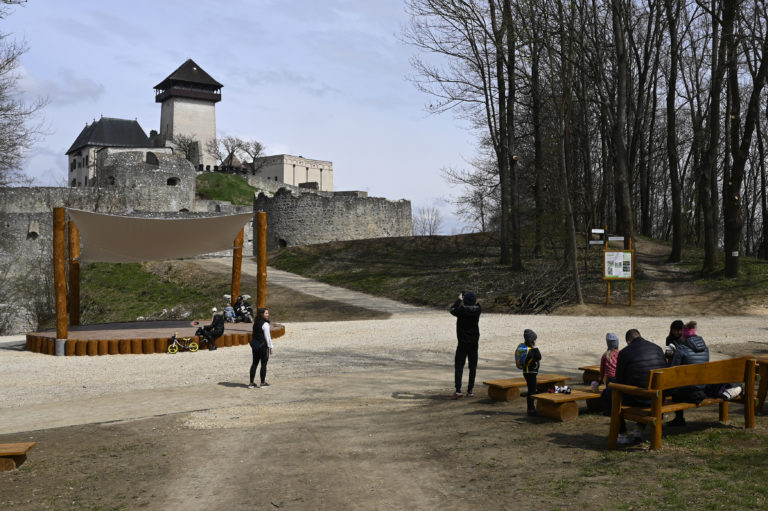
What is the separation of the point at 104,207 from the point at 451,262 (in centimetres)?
2406

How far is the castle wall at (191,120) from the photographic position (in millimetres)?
73000

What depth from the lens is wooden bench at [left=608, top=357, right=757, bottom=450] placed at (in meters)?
5.25

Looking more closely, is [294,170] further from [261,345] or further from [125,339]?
[261,345]

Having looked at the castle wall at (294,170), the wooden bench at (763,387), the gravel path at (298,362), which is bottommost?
the gravel path at (298,362)

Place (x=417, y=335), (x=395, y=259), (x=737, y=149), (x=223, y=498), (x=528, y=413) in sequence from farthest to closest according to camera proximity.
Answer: (x=395, y=259) → (x=737, y=149) → (x=417, y=335) → (x=528, y=413) → (x=223, y=498)

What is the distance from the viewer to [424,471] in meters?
5.12

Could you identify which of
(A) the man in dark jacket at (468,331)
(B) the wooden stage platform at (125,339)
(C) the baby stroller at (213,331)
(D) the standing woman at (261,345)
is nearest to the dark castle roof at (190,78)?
(B) the wooden stage platform at (125,339)

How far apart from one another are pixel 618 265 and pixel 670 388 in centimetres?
1376

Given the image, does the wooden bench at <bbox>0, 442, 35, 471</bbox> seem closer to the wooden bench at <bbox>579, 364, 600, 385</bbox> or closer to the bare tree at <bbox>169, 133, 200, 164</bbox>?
the wooden bench at <bbox>579, 364, 600, 385</bbox>

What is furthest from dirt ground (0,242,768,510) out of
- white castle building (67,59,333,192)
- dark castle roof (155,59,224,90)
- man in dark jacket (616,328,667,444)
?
dark castle roof (155,59,224,90)

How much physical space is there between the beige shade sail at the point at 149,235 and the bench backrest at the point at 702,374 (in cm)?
1111

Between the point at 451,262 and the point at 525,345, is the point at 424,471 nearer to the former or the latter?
the point at 525,345

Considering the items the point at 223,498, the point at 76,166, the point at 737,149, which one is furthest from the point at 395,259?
the point at 76,166

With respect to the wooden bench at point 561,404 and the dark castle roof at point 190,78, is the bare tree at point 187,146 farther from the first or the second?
the wooden bench at point 561,404
